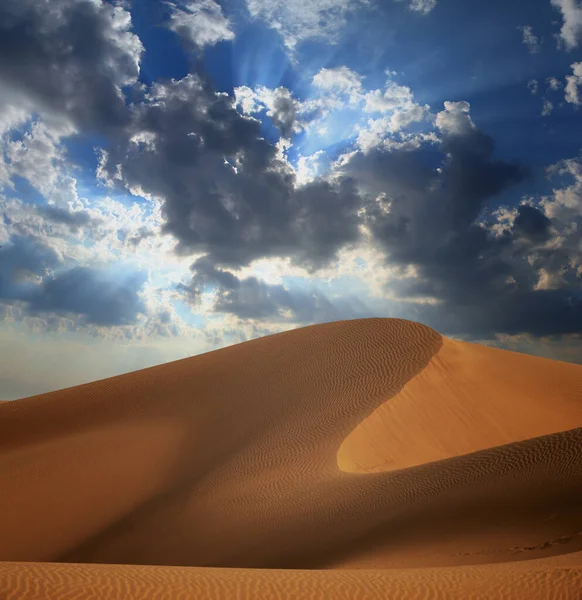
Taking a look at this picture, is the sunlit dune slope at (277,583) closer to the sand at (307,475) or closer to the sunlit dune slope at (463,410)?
the sand at (307,475)

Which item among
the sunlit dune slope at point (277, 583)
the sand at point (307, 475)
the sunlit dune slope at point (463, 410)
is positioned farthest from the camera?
the sunlit dune slope at point (463, 410)

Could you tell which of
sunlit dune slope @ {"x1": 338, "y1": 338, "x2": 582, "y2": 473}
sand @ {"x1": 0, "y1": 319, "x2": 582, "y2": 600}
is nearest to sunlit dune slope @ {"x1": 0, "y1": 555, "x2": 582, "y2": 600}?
sand @ {"x1": 0, "y1": 319, "x2": 582, "y2": 600}

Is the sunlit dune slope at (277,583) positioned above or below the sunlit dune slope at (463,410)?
below

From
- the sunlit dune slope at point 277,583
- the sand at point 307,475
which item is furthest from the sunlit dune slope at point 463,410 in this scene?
the sunlit dune slope at point 277,583

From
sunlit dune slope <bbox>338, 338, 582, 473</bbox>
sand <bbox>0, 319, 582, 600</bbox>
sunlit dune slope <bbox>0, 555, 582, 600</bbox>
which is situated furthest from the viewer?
sunlit dune slope <bbox>338, 338, 582, 473</bbox>

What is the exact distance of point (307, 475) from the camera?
48.5ft

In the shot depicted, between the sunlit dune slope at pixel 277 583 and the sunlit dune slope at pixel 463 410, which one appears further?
the sunlit dune slope at pixel 463 410

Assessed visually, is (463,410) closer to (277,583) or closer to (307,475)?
(307,475)

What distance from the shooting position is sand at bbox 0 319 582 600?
6090 mm

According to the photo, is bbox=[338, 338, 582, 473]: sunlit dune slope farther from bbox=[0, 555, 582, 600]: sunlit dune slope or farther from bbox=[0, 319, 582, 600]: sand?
bbox=[0, 555, 582, 600]: sunlit dune slope

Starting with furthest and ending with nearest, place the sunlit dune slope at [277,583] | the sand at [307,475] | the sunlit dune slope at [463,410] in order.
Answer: the sunlit dune slope at [463,410]
the sand at [307,475]
the sunlit dune slope at [277,583]

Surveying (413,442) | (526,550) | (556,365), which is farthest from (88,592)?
(556,365)

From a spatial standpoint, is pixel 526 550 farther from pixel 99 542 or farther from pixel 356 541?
pixel 99 542

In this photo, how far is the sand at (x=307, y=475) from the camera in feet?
20.0
